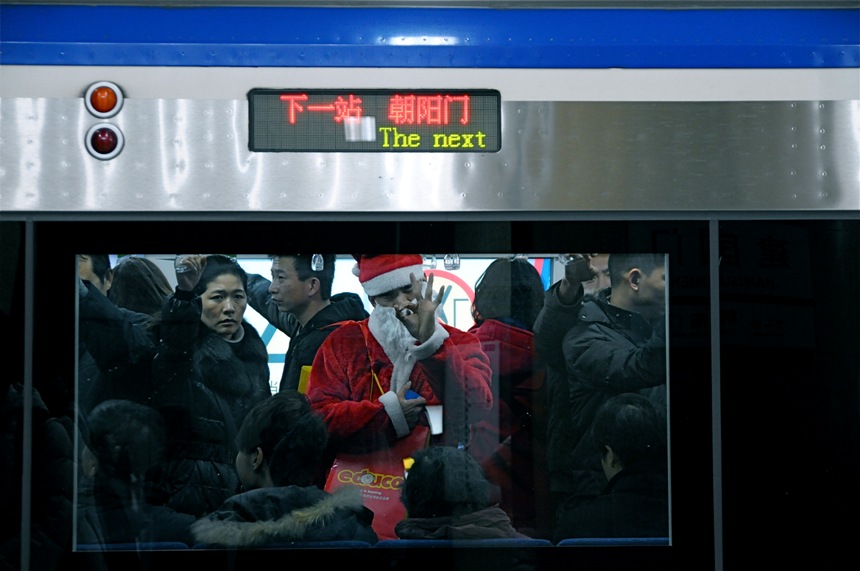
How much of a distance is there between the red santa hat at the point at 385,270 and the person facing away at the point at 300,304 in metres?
0.07

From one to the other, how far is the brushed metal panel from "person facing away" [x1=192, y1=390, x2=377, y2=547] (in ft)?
2.29

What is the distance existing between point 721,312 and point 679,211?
363mm

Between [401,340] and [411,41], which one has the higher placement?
[411,41]

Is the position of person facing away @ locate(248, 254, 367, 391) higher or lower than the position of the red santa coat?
higher

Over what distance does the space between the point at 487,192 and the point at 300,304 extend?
2.34 feet

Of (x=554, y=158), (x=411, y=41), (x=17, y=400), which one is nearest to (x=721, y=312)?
(x=554, y=158)

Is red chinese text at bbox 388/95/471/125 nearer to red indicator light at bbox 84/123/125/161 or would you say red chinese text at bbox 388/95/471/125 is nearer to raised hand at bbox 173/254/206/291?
raised hand at bbox 173/254/206/291

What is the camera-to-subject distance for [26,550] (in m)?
3.15

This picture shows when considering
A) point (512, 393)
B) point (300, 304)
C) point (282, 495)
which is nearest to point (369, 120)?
point (300, 304)

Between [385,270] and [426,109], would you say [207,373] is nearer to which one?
[385,270]

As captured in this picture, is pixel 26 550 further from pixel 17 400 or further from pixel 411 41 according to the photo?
pixel 411 41

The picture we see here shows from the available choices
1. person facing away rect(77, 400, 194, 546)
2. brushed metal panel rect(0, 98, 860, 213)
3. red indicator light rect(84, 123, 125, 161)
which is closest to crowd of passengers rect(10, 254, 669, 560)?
person facing away rect(77, 400, 194, 546)

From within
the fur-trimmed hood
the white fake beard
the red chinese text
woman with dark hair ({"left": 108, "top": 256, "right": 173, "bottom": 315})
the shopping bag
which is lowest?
the fur-trimmed hood

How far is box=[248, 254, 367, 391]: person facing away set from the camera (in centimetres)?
321
